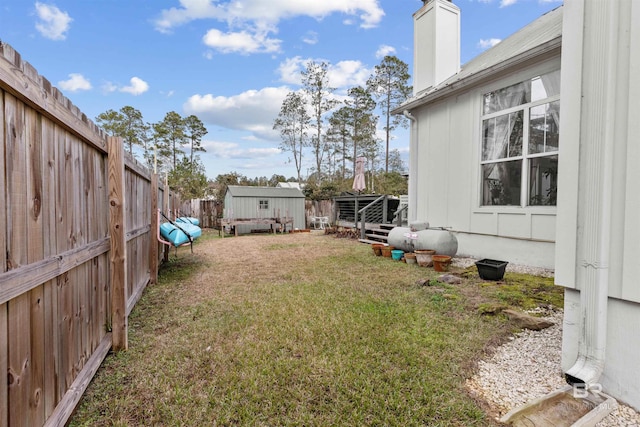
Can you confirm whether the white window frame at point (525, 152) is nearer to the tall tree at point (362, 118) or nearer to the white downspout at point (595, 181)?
the white downspout at point (595, 181)

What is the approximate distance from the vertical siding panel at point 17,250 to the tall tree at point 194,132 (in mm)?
23633

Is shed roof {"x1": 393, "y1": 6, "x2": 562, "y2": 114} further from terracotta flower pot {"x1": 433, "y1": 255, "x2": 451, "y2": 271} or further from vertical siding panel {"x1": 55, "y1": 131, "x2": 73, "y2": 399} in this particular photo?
vertical siding panel {"x1": 55, "y1": 131, "x2": 73, "y2": 399}

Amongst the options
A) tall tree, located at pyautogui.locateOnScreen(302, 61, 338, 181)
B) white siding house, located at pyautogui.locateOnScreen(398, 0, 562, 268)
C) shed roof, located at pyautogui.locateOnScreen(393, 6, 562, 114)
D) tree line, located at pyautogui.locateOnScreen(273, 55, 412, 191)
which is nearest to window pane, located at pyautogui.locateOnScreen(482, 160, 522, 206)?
white siding house, located at pyautogui.locateOnScreen(398, 0, 562, 268)

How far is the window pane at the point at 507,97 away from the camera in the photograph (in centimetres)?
546

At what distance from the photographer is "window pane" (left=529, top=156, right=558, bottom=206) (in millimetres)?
5016

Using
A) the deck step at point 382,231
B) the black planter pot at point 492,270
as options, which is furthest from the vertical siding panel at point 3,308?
the deck step at point 382,231

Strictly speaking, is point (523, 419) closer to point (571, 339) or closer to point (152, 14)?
point (571, 339)

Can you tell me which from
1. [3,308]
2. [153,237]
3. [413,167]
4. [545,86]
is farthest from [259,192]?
[3,308]

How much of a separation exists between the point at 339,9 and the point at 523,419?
40.1 feet

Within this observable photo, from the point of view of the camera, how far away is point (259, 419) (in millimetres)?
1800

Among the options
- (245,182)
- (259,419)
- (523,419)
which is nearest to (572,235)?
(523,419)

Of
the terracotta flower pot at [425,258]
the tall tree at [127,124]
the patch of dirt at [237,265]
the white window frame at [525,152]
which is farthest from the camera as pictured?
the tall tree at [127,124]

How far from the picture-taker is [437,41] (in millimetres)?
7527

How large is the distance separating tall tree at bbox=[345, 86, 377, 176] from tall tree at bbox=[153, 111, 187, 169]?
1235cm
